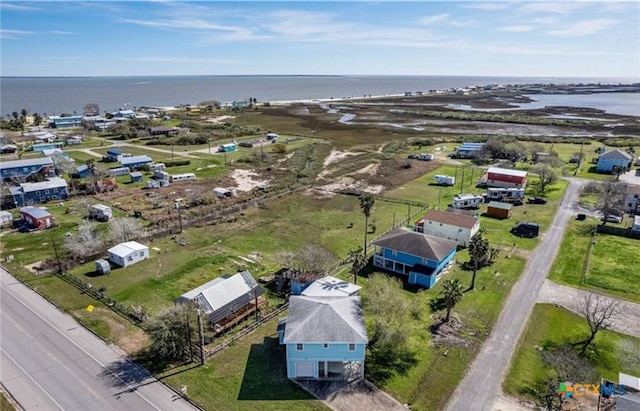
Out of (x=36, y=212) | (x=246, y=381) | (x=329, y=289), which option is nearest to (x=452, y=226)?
(x=329, y=289)

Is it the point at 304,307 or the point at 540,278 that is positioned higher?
the point at 304,307

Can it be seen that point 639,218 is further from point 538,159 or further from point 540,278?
point 538,159

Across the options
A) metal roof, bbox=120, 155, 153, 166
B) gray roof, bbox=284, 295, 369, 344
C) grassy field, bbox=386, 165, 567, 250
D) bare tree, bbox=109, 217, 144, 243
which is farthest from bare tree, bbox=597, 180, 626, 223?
metal roof, bbox=120, 155, 153, 166

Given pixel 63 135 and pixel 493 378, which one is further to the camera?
pixel 63 135

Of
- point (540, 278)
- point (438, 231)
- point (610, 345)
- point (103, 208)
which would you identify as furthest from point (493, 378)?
point (103, 208)

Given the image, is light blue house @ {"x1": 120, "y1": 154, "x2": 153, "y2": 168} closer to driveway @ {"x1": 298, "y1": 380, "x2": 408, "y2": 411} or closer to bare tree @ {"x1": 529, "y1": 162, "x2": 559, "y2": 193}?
driveway @ {"x1": 298, "y1": 380, "x2": 408, "y2": 411}

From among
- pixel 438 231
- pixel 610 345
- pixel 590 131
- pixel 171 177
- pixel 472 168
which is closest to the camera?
pixel 610 345
